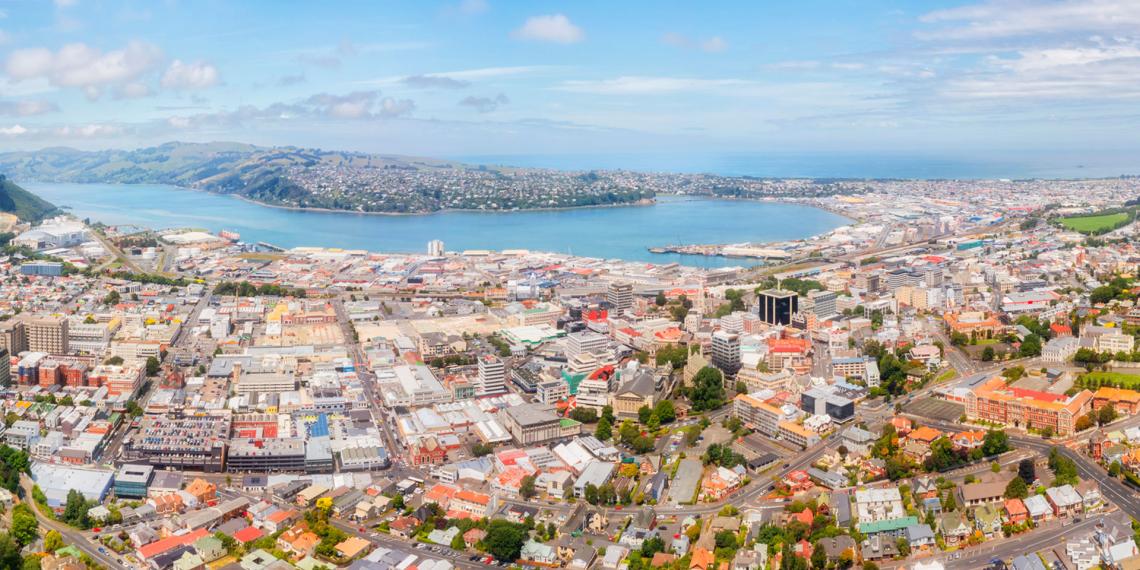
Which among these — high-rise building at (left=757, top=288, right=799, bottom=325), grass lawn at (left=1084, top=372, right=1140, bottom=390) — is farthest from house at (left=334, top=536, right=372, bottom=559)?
high-rise building at (left=757, top=288, right=799, bottom=325)

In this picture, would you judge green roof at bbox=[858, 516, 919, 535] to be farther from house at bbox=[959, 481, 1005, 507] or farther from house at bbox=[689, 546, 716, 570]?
house at bbox=[689, 546, 716, 570]

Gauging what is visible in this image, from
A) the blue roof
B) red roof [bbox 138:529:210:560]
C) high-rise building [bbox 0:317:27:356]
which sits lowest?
red roof [bbox 138:529:210:560]

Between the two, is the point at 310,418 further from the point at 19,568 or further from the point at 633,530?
the point at 633,530

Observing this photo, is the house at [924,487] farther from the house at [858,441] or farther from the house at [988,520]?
the house at [858,441]

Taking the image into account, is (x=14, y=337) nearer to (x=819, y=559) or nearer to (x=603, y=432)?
(x=603, y=432)

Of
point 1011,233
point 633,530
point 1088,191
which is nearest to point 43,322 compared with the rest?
point 633,530

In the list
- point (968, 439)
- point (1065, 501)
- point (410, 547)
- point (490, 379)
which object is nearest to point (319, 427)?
point (490, 379)
